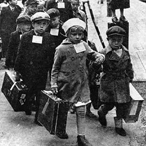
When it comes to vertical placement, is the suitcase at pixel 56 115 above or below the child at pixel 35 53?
below

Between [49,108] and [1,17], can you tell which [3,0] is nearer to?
[1,17]

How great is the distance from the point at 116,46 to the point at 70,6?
9.23 ft

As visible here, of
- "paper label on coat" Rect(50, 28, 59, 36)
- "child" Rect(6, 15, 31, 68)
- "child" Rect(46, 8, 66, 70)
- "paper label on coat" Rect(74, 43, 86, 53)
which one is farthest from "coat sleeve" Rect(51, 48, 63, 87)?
"child" Rect(6, 15, 31, 68)

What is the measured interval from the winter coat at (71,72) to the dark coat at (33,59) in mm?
737

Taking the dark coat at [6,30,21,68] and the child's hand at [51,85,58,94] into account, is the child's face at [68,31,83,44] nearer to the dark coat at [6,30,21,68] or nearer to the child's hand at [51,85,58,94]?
the child's hand at [51,85,58,94]

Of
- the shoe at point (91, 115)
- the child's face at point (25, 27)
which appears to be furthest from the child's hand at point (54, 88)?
the child's face at point (25, 27)

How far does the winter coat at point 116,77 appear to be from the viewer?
201 inches

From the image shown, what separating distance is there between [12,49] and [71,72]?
200 cm

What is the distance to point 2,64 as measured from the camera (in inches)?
392

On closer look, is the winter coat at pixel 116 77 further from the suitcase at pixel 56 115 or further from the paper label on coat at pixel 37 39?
the paper label on coat at pixel 37 39

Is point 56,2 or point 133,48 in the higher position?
point 56,2

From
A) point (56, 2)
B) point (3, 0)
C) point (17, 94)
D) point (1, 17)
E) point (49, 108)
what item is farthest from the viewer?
point (3, 0)

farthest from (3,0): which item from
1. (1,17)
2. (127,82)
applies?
(127,82)

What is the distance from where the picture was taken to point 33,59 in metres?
5.50
